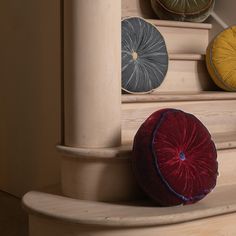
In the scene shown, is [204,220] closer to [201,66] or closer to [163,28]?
[201,66]

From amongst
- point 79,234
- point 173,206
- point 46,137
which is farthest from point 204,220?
point 46,137

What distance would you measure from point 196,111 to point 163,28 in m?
0.61

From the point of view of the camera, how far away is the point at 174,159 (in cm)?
138

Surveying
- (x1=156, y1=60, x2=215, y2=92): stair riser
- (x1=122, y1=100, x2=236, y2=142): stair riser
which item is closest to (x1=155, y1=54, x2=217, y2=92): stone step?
(x1=156, y1=60, x2=215, y2=92): stair riser

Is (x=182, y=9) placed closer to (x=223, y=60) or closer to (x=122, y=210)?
(x=223, y=60)

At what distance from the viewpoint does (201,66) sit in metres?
2.24

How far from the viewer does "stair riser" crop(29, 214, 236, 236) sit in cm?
133

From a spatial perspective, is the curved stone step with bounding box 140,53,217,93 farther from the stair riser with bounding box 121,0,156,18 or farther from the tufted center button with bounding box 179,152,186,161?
the tufted center button with bounding box 179,152,186,161

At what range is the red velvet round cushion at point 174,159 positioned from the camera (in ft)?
4.47

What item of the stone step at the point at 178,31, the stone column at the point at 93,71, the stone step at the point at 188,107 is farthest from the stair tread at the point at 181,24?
the stone column at the point at 93,71

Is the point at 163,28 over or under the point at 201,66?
over

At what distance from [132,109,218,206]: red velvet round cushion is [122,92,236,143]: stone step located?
0.31 m

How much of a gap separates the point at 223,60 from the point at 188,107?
1.26ft

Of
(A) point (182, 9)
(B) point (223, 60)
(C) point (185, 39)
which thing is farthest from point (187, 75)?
(A) point (182, 9)
